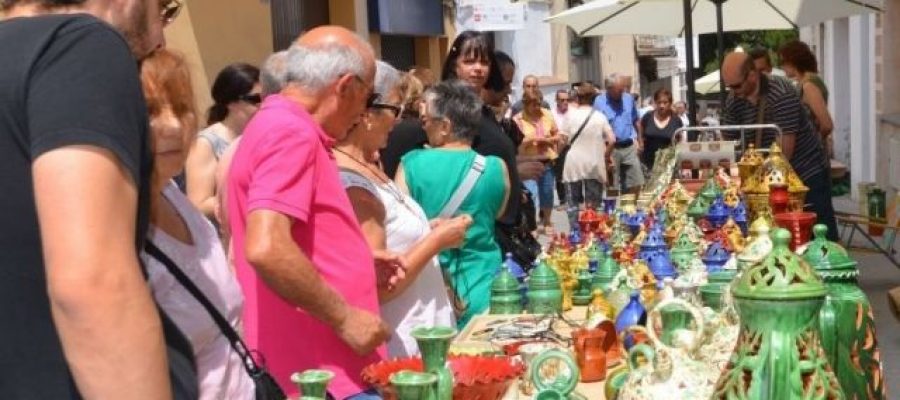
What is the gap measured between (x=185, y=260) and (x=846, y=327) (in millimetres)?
1060

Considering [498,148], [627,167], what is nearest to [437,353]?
[498,148]

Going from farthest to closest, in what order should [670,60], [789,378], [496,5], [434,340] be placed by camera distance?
[670,60]
[496,5]
[434,340]
[789,378]

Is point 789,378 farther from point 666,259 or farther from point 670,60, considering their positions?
point 670,60

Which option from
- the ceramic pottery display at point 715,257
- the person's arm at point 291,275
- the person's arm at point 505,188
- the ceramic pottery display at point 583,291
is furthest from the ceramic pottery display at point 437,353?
the person's arm at point 505,188

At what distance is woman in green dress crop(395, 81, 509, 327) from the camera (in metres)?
4.32

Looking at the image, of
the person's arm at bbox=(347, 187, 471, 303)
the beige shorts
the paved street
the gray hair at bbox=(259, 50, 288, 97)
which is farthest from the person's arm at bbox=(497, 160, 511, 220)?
the beige shorts

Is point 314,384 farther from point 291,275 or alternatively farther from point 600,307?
point 600,307

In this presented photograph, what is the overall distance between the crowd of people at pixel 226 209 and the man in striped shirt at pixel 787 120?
5.38 feet

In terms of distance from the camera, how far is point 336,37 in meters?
2.99

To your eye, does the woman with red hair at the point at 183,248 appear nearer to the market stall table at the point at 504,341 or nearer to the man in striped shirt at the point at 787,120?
the market stall table at the point at 504,341

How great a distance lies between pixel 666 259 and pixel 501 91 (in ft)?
6.82

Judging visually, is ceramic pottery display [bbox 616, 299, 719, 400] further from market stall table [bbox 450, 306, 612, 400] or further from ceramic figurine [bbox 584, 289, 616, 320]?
ceramic figurine [bbox 584, 289, 616, 320]

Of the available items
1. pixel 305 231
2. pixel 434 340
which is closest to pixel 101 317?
pixel 434 340

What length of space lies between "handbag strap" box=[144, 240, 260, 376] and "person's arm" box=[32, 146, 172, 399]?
408 mm
